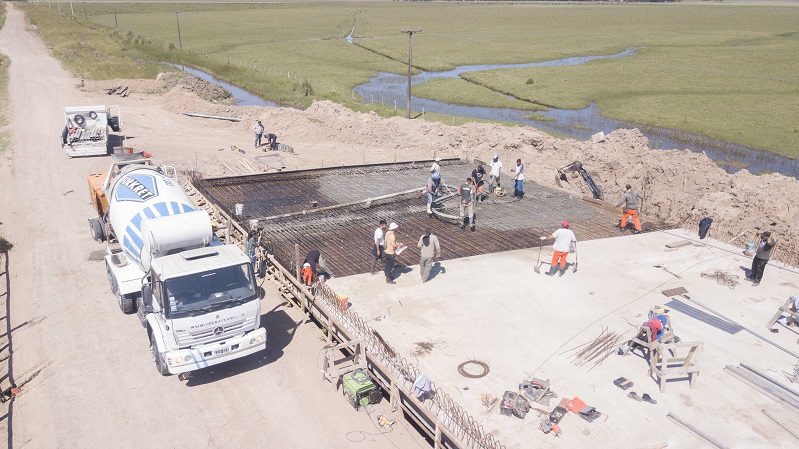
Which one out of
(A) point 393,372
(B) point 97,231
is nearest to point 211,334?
(A) point 393,372

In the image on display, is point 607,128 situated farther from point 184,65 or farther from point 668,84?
point 184,65

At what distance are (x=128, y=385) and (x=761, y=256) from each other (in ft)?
57.5

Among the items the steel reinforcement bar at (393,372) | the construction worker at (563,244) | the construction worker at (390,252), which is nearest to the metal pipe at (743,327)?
the construction worker at (563,244)

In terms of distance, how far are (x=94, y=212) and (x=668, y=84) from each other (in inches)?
2185

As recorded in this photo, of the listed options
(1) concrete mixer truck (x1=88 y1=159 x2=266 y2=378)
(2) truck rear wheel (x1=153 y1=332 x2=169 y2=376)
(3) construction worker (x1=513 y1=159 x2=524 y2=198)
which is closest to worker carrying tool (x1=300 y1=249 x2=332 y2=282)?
(1) concrete mixer truck (x1=88 y1=159 x2=266 y2=378)

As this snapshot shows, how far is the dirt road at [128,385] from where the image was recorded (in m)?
11.8

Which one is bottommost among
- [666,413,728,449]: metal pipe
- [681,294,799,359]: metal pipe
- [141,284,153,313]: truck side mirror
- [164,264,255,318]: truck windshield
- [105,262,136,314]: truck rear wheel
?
[105,262,136,314]: truck rear wheel

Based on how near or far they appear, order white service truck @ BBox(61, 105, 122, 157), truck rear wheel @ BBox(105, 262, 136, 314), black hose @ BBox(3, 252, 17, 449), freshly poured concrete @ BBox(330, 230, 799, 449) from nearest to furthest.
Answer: freshly poured concrete @ BBox(330, 230, 799, 449), black hose @ BBox(3, 252, 17, 449), truck rear wheel @ BBox(105, 262, 136, 314), white service truck @ BBox(61, 105, 122, 157)

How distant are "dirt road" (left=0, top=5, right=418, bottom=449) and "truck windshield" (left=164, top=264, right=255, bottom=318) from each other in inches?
78.1

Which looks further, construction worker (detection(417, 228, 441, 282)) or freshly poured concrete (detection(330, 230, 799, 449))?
construction worker (detection(417, 228, 441, 282))

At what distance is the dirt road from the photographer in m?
11.8

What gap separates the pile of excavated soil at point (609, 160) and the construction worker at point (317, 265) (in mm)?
14034

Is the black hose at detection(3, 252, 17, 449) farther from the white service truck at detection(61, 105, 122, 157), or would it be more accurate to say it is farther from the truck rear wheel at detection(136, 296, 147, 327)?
the white service truck at detection(61, 105, 122, 157)

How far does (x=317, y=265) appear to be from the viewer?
55.9 feet
